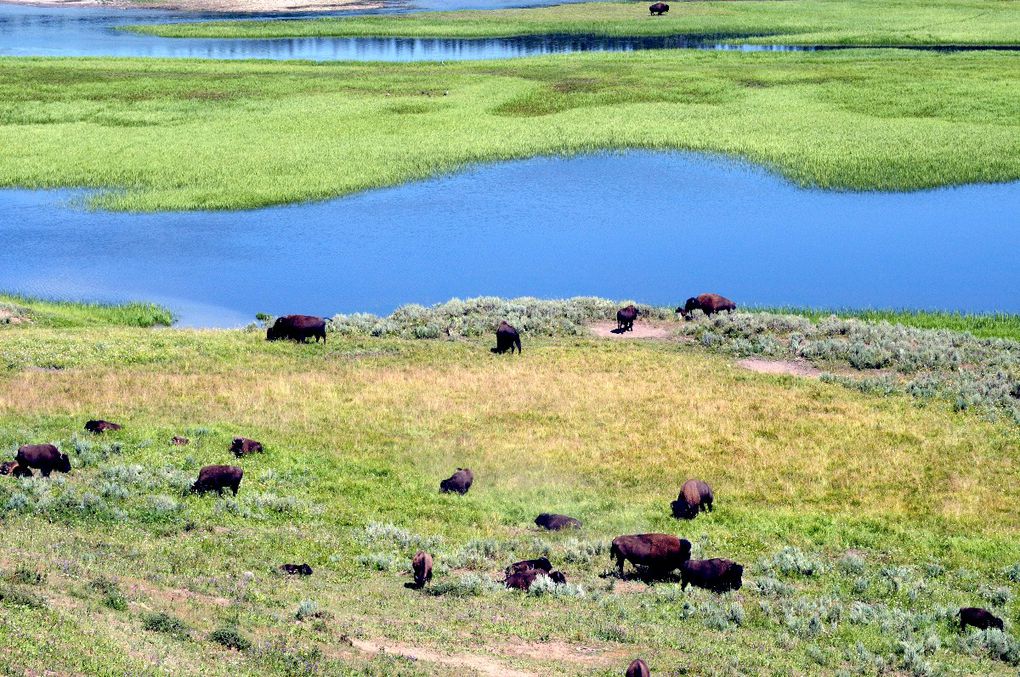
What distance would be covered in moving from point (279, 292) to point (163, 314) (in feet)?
16.1

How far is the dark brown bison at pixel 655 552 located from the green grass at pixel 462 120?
133 ft

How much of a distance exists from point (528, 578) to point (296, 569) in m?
3.49

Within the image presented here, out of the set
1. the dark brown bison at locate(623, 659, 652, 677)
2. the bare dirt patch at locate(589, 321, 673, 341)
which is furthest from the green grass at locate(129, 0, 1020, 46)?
the dark brown bison at locate(623, 659, 652, 677)

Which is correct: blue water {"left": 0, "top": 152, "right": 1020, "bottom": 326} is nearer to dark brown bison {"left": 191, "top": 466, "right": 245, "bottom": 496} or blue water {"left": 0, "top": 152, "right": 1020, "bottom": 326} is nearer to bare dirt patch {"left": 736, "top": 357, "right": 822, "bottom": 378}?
bare dirt patch {"left": 736, "top": 357, "right": 822, "bottom": 378}

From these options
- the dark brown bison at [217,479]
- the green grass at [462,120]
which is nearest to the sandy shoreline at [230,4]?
the green grass at [462,120]

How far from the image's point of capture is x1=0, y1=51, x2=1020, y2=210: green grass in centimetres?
6028

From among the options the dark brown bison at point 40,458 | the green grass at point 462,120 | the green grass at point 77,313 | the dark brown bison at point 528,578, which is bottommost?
the green grass at point 77,313

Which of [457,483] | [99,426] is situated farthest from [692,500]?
[99,426]

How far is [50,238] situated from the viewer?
51156 mm

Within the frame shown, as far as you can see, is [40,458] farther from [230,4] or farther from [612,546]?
[230,4]

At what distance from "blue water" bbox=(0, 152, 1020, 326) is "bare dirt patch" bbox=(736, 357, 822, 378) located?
358 inches

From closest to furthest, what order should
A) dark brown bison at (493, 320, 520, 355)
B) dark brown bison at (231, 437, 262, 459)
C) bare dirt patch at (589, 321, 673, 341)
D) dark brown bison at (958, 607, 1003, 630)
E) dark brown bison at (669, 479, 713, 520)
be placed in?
dark brown bison at (958, 607, 1003, 630) < dark brown bison at (669, 479, 713, 520) < dark brown bison at (231, 437, 262, 459) < dark brown bison at (493, 320, 520, 355) < bare dirt patch at (589, 321, 673, 341)

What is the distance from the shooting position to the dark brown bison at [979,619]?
56.9ft

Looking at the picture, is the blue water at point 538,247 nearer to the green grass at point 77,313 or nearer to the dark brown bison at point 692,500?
the green grass at point 77,313
